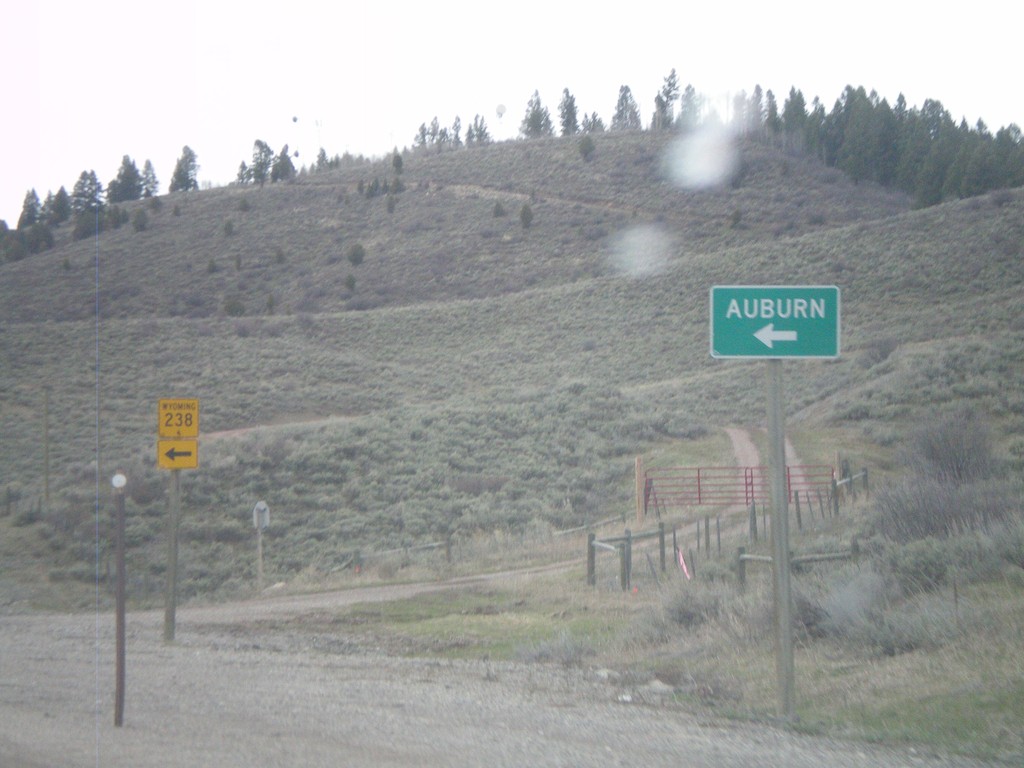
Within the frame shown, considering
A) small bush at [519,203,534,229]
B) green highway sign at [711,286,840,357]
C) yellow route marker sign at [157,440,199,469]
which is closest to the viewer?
green highway sign at [711,286,840,357]

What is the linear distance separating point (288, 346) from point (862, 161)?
218ft

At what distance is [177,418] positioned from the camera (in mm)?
12656

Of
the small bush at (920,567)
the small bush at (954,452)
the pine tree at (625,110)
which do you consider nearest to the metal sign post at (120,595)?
the small bush at (920,567)

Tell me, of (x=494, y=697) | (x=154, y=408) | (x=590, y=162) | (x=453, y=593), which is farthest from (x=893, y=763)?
(x=590, y=162)

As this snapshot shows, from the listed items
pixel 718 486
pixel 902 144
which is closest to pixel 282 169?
pixel 902 144

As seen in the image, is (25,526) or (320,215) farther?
(320,215)

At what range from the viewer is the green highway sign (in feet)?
21.9

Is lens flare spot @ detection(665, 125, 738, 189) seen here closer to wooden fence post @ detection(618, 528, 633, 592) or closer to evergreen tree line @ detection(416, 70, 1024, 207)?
evergreen tree line @ detection(416, 70, 1024, 207)

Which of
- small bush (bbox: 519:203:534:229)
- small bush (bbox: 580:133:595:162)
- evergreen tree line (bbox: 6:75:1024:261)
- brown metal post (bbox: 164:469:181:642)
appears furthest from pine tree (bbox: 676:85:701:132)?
brown metal post (bbox: 164:469:181:642)

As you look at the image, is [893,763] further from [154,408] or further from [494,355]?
[494,355]

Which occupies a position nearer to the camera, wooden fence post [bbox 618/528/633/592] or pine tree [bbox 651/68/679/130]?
wooden fence post [bbox 618/528/633/592]

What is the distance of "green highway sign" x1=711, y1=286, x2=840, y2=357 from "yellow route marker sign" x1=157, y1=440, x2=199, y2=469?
27.0ft

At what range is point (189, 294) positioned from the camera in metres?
73.5

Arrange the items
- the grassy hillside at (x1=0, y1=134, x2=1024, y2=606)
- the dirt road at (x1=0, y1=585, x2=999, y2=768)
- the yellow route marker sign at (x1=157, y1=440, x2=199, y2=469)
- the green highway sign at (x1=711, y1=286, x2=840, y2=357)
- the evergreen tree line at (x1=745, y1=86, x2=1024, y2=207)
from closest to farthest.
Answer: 1. the dirt road at (x1=0, y1=585, x2=999, y2=768)
2. the green highway sign at (x1=711, y1=286, x2=840, y2=357)
3. the yellow route marker sign at (x1=157, y1=440, x2=199, y2=469)
4. the grassy hillside at (x1=0, y1=134, x2=1024, y2=606)
5. the evergreen tree line at (x1=745, y1=86, x2=1024, y2=207)
